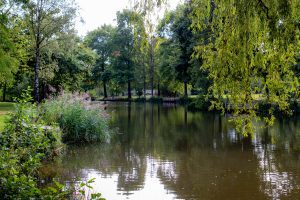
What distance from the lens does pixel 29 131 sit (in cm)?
834

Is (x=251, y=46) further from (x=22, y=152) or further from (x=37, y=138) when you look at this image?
(x=22, y=152)

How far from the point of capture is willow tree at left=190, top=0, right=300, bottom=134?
5.31 m

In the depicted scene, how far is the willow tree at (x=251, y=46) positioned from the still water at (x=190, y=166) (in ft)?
4.29

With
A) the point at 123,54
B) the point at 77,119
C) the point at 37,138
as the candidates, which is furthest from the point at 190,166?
the point at 123,54

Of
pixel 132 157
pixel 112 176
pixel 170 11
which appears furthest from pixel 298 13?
pixel 132 157

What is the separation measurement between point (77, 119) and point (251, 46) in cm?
1044

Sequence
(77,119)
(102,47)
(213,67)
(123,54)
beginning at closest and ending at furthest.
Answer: (213,67)
(77,119)
(123,54)
(102,47)

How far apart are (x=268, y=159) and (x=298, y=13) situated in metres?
7.93

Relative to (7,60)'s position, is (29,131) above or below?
below

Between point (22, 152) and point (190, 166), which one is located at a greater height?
point (22, 152)

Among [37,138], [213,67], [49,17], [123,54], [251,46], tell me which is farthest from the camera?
[123,54]

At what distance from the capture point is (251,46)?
229 inches

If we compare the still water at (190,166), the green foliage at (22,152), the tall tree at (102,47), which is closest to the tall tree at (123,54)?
the tall tree at (102,47)

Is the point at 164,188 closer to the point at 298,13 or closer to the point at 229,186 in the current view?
the point at 229,186
